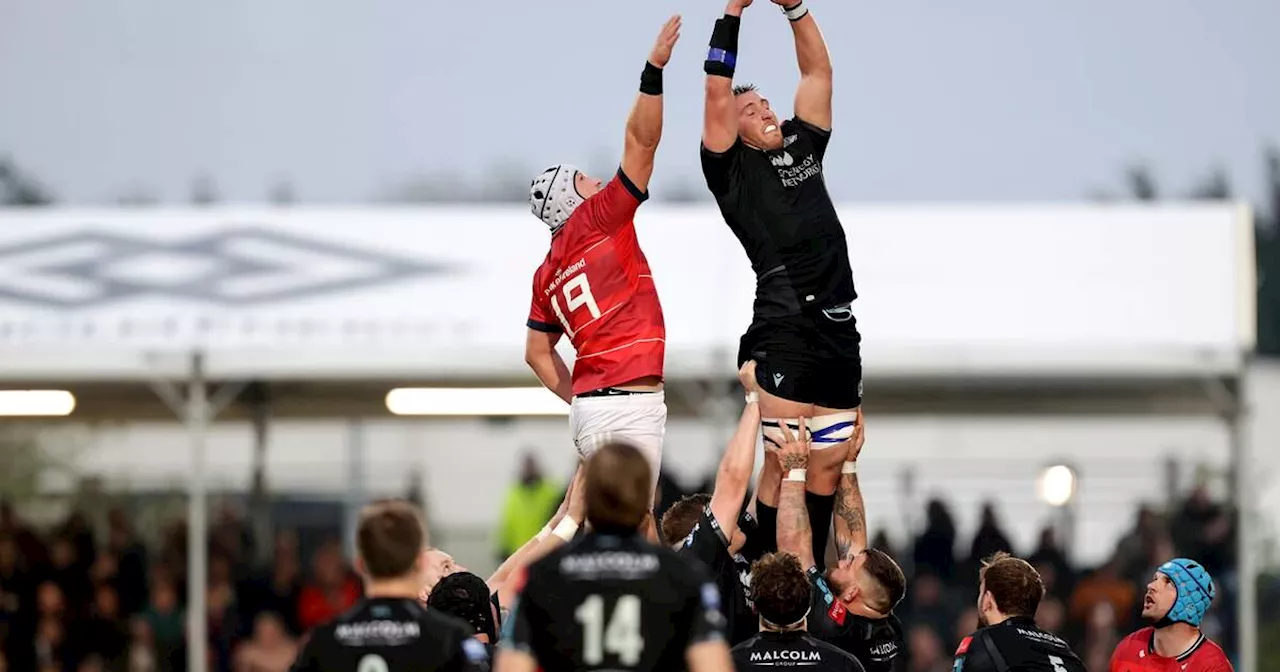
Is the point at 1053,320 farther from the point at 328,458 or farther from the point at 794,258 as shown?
the point at 328,458

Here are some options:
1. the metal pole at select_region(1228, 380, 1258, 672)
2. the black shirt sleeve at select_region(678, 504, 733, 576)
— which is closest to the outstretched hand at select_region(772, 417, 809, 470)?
the black shirt sleeve at select_region(678, 504, 733, 576)

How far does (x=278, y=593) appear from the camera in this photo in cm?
1842

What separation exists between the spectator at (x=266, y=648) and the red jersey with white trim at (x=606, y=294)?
9786 mm

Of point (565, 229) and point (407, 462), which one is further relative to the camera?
point (407, 462)

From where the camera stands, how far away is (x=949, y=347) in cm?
1738

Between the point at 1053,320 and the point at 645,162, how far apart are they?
31.4 feet

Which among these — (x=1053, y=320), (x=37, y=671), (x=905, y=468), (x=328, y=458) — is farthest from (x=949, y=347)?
(x=328, y=458)

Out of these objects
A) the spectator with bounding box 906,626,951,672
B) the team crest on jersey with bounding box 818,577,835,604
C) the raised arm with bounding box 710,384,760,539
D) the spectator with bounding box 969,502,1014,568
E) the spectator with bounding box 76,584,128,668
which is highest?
the raised arm with bounding box 710,384,760,539

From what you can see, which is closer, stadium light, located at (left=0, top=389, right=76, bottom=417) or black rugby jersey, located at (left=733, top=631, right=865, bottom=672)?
black rugby jersey, located at (left=733, top=631, right=865, bottom=672)

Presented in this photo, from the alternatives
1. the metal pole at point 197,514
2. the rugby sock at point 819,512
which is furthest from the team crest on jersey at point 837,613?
the metal pole at point 197,514

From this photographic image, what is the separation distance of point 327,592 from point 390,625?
1276 cm

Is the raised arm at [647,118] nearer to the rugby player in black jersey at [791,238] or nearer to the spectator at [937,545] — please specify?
the rugby player in black jersey at [791,238]

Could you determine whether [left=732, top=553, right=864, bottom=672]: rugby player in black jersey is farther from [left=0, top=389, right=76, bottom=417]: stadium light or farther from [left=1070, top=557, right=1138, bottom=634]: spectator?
[left=0, top=389, right=76, bottom=417]: stadium light

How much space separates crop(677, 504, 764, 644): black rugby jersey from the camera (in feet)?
26.8
